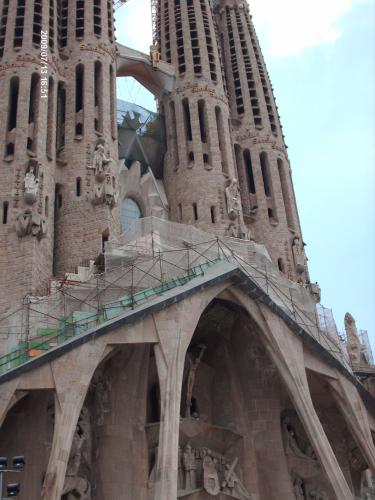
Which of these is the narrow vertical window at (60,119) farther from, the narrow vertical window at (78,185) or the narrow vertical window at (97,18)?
the narrow vertical window at (97,18)

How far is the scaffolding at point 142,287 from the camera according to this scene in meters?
20.4

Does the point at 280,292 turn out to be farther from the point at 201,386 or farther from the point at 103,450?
the point at 103,450

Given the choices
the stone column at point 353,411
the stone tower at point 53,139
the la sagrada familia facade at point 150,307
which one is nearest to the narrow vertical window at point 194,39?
the la sagrada familia facade at point 150,307

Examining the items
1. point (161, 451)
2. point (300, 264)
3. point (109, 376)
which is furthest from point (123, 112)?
point (161, 451)

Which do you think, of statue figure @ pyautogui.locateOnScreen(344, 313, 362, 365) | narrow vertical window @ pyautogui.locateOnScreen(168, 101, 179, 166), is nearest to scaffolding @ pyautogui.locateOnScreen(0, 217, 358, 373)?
statue figure @ pyautogui.locateOnScreen(344, 313, 362, 365)

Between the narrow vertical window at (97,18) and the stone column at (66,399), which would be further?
the narrow vertical window at (97,18)

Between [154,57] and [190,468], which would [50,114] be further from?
[190,468]

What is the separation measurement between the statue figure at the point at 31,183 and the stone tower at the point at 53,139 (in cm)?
3

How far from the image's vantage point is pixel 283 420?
942 inches

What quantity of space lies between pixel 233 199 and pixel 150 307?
9.98 meters

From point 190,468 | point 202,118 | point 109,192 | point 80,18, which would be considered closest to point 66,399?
Answer: point 190,468

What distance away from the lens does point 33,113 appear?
86.3 feet

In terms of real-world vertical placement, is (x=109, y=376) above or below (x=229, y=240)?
below

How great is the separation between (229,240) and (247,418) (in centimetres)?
600
